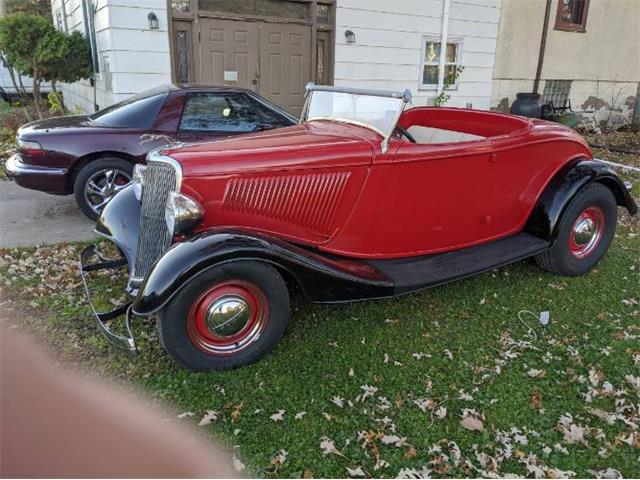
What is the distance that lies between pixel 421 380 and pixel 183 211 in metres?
1.83

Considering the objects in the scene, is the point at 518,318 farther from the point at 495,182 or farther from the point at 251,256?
the point at 251,256

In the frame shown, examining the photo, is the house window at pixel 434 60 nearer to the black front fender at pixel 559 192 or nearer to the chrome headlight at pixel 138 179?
the black front fender at pixel 559 192

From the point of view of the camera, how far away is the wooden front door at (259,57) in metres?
9.02

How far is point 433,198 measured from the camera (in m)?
3.77

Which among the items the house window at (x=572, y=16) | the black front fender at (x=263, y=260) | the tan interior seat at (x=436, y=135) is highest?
the house window at (x=572, y=16)

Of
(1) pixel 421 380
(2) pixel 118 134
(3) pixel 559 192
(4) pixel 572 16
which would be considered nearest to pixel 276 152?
(1) pixel 421 380

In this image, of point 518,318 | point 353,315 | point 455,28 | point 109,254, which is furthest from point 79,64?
point 518,318

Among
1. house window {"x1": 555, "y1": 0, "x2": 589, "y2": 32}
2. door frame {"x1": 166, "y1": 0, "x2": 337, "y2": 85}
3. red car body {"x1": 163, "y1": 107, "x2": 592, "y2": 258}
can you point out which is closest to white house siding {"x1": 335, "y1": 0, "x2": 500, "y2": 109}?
door frame {"x1": 166, "y1": 0, "x2": 337, "y2": 85}

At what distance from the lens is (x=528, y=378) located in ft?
10.6

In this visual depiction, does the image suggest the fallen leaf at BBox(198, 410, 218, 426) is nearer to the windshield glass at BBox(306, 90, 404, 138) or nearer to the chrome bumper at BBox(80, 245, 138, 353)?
the chrome bumper at BBox(80, 245, 138, 353)

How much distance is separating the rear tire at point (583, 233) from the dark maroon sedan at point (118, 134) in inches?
133

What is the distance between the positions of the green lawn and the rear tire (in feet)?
0.74

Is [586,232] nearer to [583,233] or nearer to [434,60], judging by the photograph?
[583,233]

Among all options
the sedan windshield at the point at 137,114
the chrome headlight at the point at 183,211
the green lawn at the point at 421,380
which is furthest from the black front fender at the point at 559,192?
the sedan windshield at the point at 137,114
